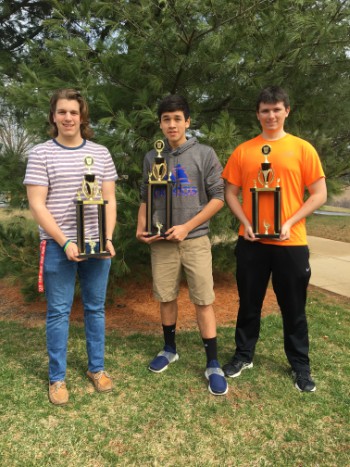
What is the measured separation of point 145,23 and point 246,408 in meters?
2.77

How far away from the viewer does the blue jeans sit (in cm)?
244

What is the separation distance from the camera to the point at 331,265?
695cm

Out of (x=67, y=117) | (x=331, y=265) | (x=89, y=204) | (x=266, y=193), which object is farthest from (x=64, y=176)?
(x=331, y=265)

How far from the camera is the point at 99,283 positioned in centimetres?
256

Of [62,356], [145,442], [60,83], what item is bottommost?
[145,442]

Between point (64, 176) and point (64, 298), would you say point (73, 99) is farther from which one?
point (64, 298)

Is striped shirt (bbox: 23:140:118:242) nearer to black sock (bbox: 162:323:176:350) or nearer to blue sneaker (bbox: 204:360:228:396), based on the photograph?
black sock (bbox: 162:323:176:350)

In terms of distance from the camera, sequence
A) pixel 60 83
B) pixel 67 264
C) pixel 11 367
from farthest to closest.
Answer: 1. pixel 60 83
2. pixel 11 367
3. pixel 67 264

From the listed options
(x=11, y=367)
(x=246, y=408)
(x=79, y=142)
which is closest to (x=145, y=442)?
(x=246, y=408)

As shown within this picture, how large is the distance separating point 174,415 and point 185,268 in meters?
0.91

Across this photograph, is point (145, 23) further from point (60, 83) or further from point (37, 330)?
point (37, 330)

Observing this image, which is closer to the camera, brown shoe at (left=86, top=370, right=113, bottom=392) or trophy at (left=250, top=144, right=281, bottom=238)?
trophy at (left=250, top=144, right=281, bottom=238)

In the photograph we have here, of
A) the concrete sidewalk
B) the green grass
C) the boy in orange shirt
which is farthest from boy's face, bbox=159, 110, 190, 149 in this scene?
the concrete sidewalk

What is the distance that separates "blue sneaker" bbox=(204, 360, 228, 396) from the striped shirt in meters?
1.18
